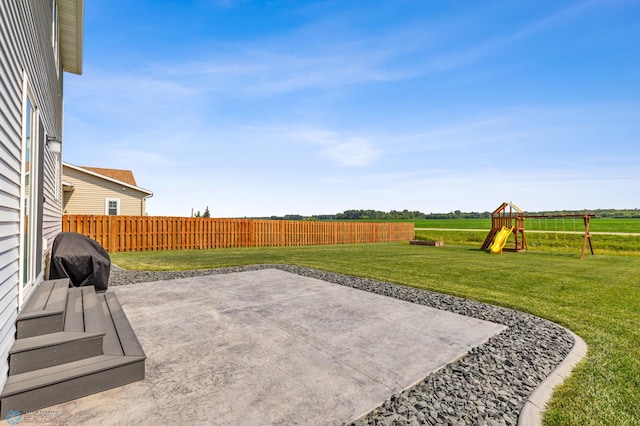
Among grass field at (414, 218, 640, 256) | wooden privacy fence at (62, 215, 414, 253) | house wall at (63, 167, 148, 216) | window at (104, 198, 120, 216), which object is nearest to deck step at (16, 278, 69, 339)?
wooden privacy fence at (62, 215, 414, 253)

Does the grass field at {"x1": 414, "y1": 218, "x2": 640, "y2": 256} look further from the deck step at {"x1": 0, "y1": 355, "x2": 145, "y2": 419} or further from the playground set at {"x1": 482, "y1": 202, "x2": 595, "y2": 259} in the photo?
the deck step at {"x1": 0, "y1": 355, "x2": 145, "y2": 419}

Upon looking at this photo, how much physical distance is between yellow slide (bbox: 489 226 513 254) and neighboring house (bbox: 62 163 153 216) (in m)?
19.4

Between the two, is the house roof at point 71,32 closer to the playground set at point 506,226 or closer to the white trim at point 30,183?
the white trim at point 30,183

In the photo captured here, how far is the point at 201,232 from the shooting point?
15078 mm

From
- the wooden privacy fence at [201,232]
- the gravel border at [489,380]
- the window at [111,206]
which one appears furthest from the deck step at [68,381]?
the window at [111,206]

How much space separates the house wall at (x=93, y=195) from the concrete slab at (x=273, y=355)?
15308mm

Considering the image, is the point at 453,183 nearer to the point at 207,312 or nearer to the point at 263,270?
the point at 263,270

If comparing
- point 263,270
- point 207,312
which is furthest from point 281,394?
point 263,270

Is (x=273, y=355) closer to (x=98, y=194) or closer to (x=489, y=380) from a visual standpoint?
(x=489, y=380)

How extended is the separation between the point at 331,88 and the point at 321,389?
487 inches

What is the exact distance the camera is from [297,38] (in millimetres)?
10578

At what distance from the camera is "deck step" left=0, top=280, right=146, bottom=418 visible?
1899 millimetres

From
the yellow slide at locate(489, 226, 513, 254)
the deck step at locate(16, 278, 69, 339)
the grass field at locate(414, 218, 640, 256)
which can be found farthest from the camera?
the grass field at locate(414, 218, 640, 256)

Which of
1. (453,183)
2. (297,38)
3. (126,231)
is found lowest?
(126,231)
